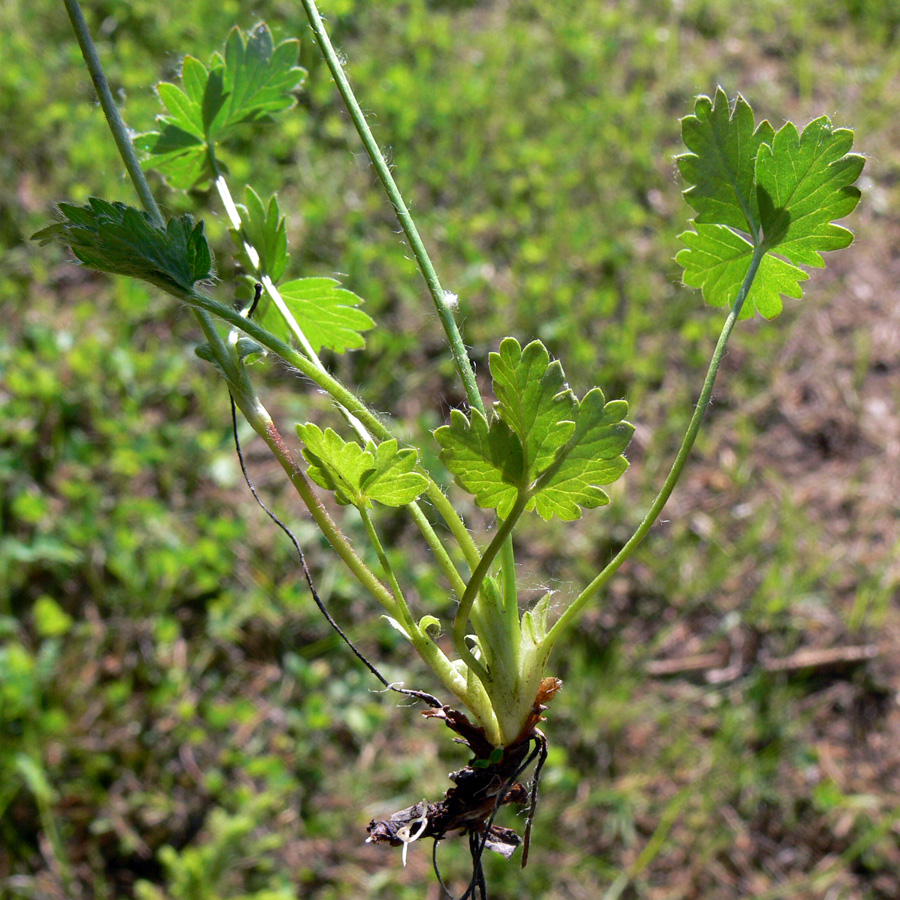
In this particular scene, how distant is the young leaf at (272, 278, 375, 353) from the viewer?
0.83 m

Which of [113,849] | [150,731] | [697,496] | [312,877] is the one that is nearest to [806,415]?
[697,496]

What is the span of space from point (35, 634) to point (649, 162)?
8.82ft

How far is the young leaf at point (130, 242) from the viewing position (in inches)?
22.8

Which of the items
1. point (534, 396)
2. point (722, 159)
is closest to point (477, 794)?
point (534, 396)

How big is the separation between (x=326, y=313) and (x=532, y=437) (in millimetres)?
317

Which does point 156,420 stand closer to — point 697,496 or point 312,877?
point 312,877

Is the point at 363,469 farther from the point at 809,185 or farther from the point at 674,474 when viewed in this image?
the point at 809,185

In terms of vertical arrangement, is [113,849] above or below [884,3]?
below

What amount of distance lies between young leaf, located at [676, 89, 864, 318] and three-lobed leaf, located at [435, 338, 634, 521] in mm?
220

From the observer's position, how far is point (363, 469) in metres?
0.62

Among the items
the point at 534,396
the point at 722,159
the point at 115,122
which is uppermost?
the point at 115,122

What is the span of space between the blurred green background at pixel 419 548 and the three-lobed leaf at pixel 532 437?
1381mm

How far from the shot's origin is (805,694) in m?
2.30

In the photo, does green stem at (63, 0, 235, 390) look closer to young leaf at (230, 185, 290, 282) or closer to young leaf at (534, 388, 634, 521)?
young leaf at (230, 185, 290, 282)
